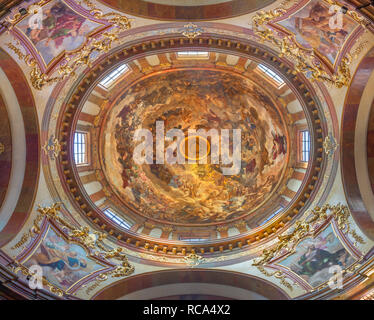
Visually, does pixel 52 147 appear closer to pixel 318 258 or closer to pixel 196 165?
pixel 196 165

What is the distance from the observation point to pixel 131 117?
78.0 ft

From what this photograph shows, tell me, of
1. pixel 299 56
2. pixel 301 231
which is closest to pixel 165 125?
pixel 299 56

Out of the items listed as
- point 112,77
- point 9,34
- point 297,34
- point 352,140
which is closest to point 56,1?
point 9,34

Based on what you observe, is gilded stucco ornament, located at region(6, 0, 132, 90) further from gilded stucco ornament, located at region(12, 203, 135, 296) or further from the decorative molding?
gilded stucco ornament, located at region(12, 203, 135, 296)

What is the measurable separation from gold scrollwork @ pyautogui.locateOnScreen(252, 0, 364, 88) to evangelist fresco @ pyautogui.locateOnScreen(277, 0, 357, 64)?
41 centimetres

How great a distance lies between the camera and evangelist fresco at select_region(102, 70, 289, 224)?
2270 centimetres

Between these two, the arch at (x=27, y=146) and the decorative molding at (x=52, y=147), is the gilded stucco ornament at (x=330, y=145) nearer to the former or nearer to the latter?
the decorative molding at (x=52, y=147)

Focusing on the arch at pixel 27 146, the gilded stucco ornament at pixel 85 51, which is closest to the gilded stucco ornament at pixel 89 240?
the arch at pixel 27 146

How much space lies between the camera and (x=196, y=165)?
26.1 metres

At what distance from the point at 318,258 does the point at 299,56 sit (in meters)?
8.71

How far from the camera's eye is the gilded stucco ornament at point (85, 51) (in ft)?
50.1

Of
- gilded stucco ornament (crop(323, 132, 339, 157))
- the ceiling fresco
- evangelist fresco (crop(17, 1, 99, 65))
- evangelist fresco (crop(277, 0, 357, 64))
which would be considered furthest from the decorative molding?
gilded stucco ornament (crop(323, 132, 339, 157))

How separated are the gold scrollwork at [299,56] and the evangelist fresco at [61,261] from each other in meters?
12.3

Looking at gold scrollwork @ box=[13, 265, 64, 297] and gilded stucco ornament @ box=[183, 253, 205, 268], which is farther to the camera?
gilded stucco ornament @ box=[183, 253, 205, 268]
